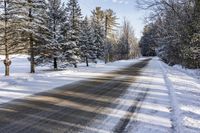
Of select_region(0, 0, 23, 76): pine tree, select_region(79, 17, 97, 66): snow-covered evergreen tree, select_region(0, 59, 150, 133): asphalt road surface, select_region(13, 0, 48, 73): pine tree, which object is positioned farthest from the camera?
select_region(79, 17, 97, 66): snow-covered evergreen tree

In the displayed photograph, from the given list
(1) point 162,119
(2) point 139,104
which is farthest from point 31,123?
(2) point 139,104

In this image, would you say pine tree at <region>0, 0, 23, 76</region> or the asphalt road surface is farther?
pine tree at <region>0, 0, 23, 76</region>

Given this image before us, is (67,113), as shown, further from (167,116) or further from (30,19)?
(30,19)

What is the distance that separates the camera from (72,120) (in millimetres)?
7566

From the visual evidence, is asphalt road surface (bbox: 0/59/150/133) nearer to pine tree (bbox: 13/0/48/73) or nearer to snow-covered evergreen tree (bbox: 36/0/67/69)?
pine tree (bbox: 13/0/48/73)

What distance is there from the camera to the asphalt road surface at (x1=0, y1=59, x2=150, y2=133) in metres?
6.82

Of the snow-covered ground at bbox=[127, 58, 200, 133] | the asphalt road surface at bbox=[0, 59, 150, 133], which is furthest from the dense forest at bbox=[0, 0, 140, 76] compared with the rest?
the snow-covered ground at bbox=[127, 58, 200, 133]

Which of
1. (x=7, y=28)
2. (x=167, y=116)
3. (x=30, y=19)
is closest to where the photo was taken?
(x=167, y=116)

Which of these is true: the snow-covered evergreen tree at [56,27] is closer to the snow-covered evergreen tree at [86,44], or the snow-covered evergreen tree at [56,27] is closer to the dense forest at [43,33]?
the dense forest at [43,33]

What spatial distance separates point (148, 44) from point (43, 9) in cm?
11089

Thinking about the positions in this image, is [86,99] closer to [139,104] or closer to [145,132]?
[139,104]

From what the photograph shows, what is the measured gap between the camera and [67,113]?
8359 millimetres

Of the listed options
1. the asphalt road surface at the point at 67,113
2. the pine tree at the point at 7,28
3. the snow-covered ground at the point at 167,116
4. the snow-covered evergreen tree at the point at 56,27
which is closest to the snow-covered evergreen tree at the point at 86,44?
the snow-covered evergreen tree at the point at 56,27

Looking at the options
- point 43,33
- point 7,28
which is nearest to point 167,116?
point 7,28
